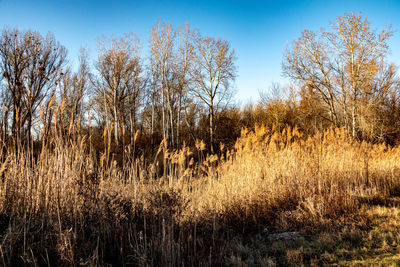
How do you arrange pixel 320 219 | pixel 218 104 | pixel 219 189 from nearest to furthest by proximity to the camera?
pixel 320 219, pixel 219 189, pixel 218 104

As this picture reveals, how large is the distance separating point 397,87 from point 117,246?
21806 millimetres

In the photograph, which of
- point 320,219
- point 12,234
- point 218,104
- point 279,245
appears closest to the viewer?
point 12,234

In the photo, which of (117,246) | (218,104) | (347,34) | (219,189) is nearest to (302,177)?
(219,189)

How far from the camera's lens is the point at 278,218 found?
384 cm

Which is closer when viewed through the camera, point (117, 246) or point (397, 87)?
point (117, 246)

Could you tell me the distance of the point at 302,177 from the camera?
4750mm

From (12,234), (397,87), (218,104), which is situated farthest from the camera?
(218,104)

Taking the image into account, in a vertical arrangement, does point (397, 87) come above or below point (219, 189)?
above

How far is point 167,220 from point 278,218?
6.67 ft

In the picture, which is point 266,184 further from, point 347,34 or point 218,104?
point 218,104

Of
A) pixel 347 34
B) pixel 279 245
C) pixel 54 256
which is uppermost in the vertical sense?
pixel 347 34

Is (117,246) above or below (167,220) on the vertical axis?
below

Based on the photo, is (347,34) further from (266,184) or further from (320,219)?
(320,219)

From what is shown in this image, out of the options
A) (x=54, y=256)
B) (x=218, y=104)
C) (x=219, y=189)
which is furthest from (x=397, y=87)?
(x=54, y=256)
